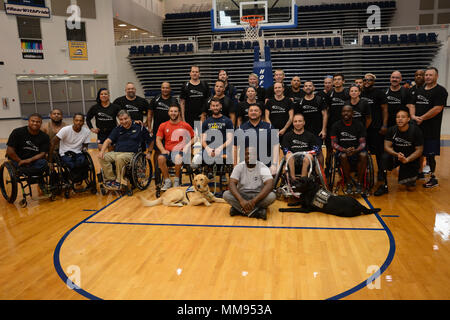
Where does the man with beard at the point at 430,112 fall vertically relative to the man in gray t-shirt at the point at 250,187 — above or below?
above

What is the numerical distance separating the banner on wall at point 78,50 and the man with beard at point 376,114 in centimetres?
1143

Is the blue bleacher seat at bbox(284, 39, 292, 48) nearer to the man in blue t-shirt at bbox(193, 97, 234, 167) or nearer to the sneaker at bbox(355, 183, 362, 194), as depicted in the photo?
the man in blue t-shirt at bbox(193, 97, 234, 167)

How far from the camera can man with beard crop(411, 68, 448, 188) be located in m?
4.73

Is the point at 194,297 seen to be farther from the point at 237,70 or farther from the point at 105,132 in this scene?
the point at 237,70

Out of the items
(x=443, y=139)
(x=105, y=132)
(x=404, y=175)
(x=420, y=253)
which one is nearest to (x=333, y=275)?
(x=420, y=253)

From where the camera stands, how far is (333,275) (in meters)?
2.58

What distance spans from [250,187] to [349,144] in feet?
5.17

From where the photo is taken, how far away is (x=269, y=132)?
452cm

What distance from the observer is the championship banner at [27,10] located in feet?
38.4

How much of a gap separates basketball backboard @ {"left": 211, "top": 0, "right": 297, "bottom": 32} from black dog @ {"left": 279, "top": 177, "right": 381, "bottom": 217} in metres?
7.10

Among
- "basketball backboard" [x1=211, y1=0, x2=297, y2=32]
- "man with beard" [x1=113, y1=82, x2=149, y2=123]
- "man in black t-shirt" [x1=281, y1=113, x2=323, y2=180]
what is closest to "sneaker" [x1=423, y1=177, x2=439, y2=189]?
"man in black t-shirt" [x1=281, y1=113, x2=323, y2=180]

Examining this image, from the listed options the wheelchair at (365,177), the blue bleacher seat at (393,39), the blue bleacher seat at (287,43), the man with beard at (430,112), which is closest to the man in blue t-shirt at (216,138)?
the wheelchair at (365,177)

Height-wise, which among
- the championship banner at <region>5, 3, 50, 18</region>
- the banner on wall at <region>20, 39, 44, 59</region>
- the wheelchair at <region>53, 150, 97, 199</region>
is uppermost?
the championship banner at <region>5, 3, 50, 18</region>

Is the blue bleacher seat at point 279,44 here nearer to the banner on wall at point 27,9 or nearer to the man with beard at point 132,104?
the banner on wall at point 27,9
